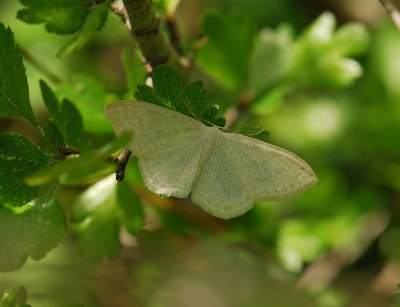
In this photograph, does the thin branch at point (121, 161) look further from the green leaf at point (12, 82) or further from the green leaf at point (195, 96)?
the green leaf at point (12, 82)

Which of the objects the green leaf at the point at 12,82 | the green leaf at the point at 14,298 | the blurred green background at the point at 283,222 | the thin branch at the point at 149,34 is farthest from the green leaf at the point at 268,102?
the green leaf at the point at 14,298

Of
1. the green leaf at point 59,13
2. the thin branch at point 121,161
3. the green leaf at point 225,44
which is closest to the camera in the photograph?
the thin branch at point 121,161

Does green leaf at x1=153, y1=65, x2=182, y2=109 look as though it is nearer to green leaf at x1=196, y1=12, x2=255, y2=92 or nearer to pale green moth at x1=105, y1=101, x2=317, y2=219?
pale green moth at x1=105, y1=101, x2=317, y2=219

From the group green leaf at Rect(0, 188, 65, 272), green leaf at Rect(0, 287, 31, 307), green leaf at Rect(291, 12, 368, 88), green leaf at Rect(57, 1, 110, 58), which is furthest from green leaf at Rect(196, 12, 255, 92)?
green leaf at Rect(0, 287, 31, 307)

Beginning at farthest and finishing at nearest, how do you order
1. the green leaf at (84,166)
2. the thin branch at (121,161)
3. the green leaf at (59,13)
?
the green leaf at (59,13) → the thin branch at (121,161) → the green leaf at (84,166)

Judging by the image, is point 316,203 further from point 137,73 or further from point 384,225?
point 137,73

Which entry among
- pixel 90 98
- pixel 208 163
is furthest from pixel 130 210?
pixel 208 163
